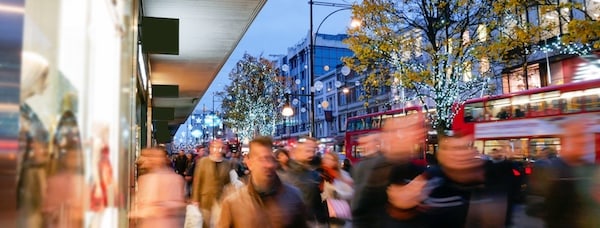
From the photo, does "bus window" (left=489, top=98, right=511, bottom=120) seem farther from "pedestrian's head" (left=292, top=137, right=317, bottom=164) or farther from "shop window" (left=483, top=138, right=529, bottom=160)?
"pedestrian's head" (left=292, top=137, right=317, bottom=164)

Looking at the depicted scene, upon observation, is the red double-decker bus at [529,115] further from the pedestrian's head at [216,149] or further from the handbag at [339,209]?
the handbag at [339,209]

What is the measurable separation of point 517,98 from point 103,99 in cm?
1840

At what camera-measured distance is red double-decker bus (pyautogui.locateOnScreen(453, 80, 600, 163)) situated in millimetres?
16562

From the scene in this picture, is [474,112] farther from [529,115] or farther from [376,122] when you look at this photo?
[376,122]

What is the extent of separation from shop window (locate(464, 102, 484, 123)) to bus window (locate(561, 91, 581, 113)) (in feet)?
13.0

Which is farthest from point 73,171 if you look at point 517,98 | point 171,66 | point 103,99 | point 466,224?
point 517,98

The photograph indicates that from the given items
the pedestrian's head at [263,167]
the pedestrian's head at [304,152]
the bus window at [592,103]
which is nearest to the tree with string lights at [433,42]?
the bus window at [592,103]

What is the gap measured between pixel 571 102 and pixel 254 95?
45.2 metres

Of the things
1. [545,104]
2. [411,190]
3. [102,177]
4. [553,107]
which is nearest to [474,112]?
[545,104]

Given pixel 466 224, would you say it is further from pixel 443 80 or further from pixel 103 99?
pixel 443 80

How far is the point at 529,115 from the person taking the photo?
61.0 ft

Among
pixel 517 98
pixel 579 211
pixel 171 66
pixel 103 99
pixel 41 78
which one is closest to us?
pixel 41 78

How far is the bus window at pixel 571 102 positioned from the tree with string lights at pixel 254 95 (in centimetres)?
4354

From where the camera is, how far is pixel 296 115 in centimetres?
8719
